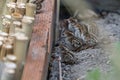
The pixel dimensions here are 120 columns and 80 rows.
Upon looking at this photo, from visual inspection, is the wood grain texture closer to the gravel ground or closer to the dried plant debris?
the dried plant debris

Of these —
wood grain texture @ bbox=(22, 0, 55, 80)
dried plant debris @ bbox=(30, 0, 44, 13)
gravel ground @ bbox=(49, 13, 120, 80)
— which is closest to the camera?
wood grain texture @ bbox=(22, 0, 55, 80)

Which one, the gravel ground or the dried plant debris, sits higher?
the dried plant debris

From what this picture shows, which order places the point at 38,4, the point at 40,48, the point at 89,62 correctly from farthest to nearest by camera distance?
the point at 38,4
the point at 89,62
the point at 40,48

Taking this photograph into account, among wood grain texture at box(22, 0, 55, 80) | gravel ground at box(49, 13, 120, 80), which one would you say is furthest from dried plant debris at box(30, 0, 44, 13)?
gravel ground at box(49, 13, 120, 80)

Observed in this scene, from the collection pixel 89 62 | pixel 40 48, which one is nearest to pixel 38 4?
pixel 89 62

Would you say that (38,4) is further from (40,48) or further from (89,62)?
(40,48)

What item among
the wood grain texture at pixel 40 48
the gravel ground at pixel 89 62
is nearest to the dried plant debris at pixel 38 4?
the wood grain texture at pixel 40 48

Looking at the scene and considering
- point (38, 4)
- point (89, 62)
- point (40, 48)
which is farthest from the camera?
point (38, 4)

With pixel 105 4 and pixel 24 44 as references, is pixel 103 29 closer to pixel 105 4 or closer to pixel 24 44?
pixel 105 4
